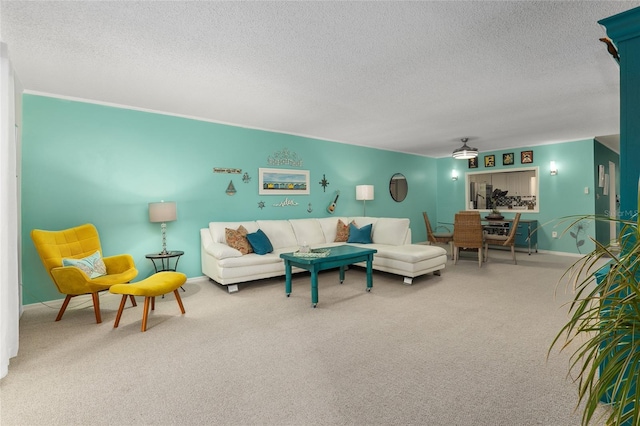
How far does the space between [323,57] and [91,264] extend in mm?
3118

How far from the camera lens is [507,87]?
362cm

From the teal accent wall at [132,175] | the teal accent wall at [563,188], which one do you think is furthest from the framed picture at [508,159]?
the teal accent wall at [132,175]

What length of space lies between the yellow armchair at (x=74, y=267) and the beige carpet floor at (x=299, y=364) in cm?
34

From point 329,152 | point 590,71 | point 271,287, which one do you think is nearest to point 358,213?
point 329,152

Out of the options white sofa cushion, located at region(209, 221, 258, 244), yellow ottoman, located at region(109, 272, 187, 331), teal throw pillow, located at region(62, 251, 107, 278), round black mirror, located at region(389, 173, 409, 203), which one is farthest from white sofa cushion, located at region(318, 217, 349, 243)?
teal throw pillow, located at region(62, 251, 107, 278)

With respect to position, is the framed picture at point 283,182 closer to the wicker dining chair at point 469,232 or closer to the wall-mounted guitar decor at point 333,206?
the wall-mounted guitar decor at point 333,206

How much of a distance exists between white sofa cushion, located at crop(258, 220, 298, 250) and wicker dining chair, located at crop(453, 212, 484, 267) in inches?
113

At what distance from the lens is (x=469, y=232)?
5645mm

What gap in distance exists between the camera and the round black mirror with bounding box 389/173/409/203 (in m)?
7.77

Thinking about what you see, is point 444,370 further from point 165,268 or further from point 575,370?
point 165,268

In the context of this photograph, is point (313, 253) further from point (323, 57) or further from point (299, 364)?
point (323, 57)

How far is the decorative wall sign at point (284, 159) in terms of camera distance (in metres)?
5.61

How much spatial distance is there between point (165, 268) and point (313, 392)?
3.27 m

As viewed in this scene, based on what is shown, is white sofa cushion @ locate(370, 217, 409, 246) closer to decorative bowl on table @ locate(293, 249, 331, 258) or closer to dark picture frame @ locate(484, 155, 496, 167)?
decorative bowl on table @ locate(293, 249, 331, 258)
